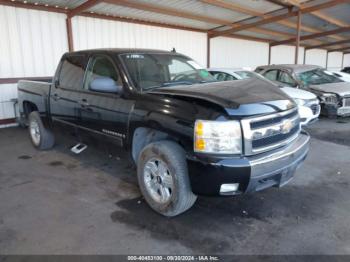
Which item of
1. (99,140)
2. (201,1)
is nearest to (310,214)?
(99,140)

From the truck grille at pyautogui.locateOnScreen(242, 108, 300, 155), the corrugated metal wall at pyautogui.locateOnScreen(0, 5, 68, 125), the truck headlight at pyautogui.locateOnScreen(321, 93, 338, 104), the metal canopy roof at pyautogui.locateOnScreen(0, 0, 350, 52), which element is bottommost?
the truck headlight at pyautogui.locateOnScreen(321, 93, 338, 104)

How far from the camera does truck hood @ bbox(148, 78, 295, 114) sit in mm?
2691

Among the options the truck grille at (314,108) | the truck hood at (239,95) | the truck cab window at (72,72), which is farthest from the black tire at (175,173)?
the truck grille at (314,108)

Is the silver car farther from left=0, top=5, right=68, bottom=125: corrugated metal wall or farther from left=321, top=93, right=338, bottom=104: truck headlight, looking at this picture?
left=0, top=5, right=68, bottom=125: corrugated metal wall

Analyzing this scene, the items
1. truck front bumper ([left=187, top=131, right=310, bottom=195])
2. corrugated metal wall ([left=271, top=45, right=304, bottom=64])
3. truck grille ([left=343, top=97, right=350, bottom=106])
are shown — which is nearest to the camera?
truck front bumper ([left=187, top=131, right=310, bottom=195])

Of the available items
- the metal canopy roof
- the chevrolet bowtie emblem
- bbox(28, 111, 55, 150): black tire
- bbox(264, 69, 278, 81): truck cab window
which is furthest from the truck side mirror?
bbox(264, 69, 278, 81): truck cab window

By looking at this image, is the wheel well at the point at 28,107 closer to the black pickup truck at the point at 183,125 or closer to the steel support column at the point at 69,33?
the black pickup truck at the point at 183,125

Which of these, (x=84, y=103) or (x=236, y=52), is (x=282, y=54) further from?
(x=84, y=103)

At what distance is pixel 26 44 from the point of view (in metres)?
8.20

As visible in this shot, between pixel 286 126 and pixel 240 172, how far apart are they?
2.86 ft

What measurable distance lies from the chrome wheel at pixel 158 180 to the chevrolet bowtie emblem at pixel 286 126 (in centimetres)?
126

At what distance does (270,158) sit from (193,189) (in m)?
0.80

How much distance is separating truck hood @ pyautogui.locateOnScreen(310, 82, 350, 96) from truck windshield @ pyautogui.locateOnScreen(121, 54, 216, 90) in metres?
5.57

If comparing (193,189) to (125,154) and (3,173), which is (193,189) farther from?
(3,173)
